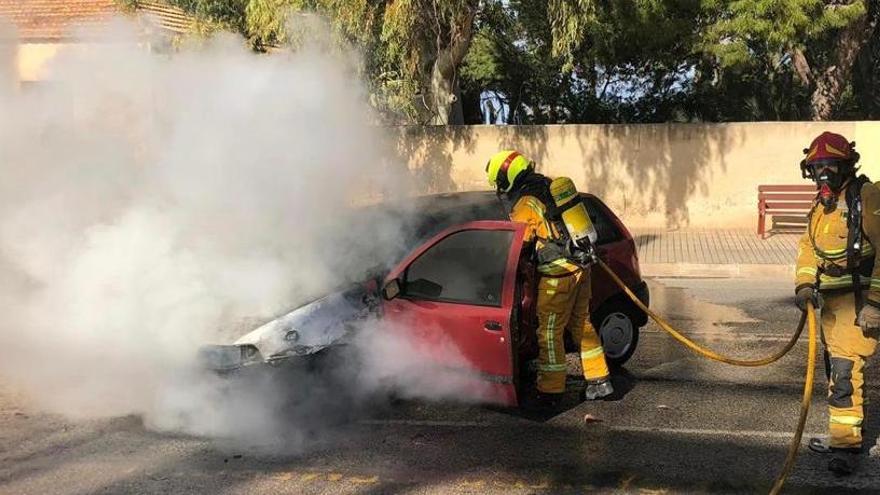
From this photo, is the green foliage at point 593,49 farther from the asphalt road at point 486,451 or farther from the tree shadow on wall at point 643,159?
the asphalt road at point 486,451

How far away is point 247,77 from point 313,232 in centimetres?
124

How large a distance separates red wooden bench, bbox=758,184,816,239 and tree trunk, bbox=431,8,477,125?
564 centimetres

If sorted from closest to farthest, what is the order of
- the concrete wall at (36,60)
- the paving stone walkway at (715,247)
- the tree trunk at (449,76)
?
1. the concrete wall at (36,60)
2. the paving stone walkway at (715,247)
3. the tree trunk at (449,76)

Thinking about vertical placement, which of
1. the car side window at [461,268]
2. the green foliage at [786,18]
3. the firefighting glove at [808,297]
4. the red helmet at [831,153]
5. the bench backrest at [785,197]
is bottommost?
the bench backrest at [785,197]

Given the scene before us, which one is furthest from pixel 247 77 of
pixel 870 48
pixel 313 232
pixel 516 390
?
pixel 870 48

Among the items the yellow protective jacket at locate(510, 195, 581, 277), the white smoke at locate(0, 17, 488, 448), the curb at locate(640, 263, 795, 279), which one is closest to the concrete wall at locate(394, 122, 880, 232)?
the curb at locate(640, 263, 795, 279)

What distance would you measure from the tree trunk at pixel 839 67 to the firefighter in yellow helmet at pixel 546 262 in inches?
505

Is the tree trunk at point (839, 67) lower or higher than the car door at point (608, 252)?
higher

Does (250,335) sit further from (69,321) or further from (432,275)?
(69,321)

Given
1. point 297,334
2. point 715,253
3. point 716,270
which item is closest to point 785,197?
point 715,253

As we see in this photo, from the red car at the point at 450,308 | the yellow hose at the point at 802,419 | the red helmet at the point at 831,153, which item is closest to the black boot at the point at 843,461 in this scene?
the yellow hose at the point at 802,419

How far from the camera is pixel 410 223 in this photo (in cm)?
568

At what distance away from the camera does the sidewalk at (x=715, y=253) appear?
11.1 m

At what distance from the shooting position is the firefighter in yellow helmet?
197 inches
